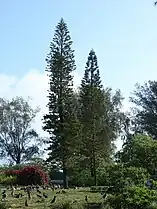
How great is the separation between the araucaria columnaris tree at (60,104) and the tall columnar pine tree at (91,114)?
2.07 m

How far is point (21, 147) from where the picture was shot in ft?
205

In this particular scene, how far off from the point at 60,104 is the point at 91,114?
353cm

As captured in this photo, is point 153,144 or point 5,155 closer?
point 153,144

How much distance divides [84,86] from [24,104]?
20.5m

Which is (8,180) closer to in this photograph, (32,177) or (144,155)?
(32,177)

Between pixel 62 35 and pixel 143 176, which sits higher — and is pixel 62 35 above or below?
above

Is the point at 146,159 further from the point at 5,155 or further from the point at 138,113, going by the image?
the point at 5,155

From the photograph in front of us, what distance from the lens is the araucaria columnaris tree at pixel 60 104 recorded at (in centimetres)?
3862

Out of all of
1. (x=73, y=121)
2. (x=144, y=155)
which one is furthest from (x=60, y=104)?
(x=144, y=155)

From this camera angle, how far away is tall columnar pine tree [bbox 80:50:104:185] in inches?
1623

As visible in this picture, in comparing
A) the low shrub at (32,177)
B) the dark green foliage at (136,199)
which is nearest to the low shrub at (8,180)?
the low shrub at (32,177)

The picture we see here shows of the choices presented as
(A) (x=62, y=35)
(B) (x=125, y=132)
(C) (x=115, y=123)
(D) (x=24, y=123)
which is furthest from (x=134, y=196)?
(D) (x=24, y=123)

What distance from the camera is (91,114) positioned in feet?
136

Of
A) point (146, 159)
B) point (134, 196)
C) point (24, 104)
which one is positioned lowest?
point (134, 196)
